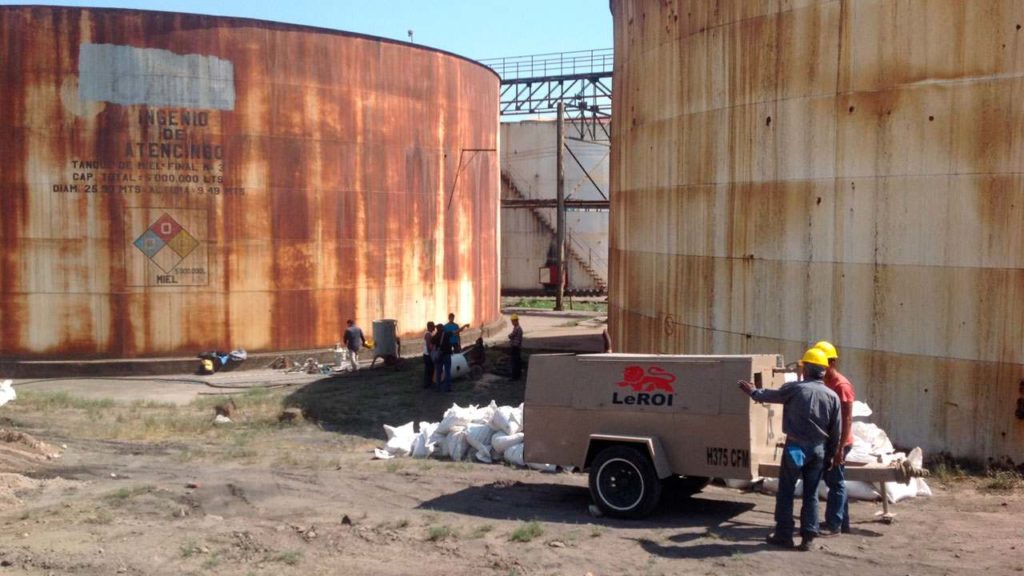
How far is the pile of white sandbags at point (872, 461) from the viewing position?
10211 mm

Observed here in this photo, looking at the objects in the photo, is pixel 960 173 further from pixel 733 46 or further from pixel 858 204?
pixel 733 46

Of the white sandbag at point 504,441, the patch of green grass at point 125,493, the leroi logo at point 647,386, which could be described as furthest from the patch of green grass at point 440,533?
the patch of green grass at point 125,493

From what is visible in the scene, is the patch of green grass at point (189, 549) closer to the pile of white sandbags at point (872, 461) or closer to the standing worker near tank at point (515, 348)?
the pile of white sandbags at point (872, 461)

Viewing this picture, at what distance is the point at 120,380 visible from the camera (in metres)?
22.0

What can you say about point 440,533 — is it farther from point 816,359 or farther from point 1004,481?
point 1004,481

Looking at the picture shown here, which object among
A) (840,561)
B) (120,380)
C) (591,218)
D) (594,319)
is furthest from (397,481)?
(591,218)

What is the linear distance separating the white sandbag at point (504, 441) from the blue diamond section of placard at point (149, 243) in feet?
41.1

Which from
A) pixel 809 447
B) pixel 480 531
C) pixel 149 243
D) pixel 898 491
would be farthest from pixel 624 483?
pixel 149 243

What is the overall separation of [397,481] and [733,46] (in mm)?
8060

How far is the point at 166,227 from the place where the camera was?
22578 mm

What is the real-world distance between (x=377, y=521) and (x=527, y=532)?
69.1 inches

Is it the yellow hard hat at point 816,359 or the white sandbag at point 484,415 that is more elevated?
the yellow hard hat at point 816,359

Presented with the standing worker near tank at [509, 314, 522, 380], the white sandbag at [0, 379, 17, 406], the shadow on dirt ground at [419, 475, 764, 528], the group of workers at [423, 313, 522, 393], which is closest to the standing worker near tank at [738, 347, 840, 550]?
the shadow on dirt ground at [419, 475, 764, 528]

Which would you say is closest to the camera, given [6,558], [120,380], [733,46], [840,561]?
[840,561]
